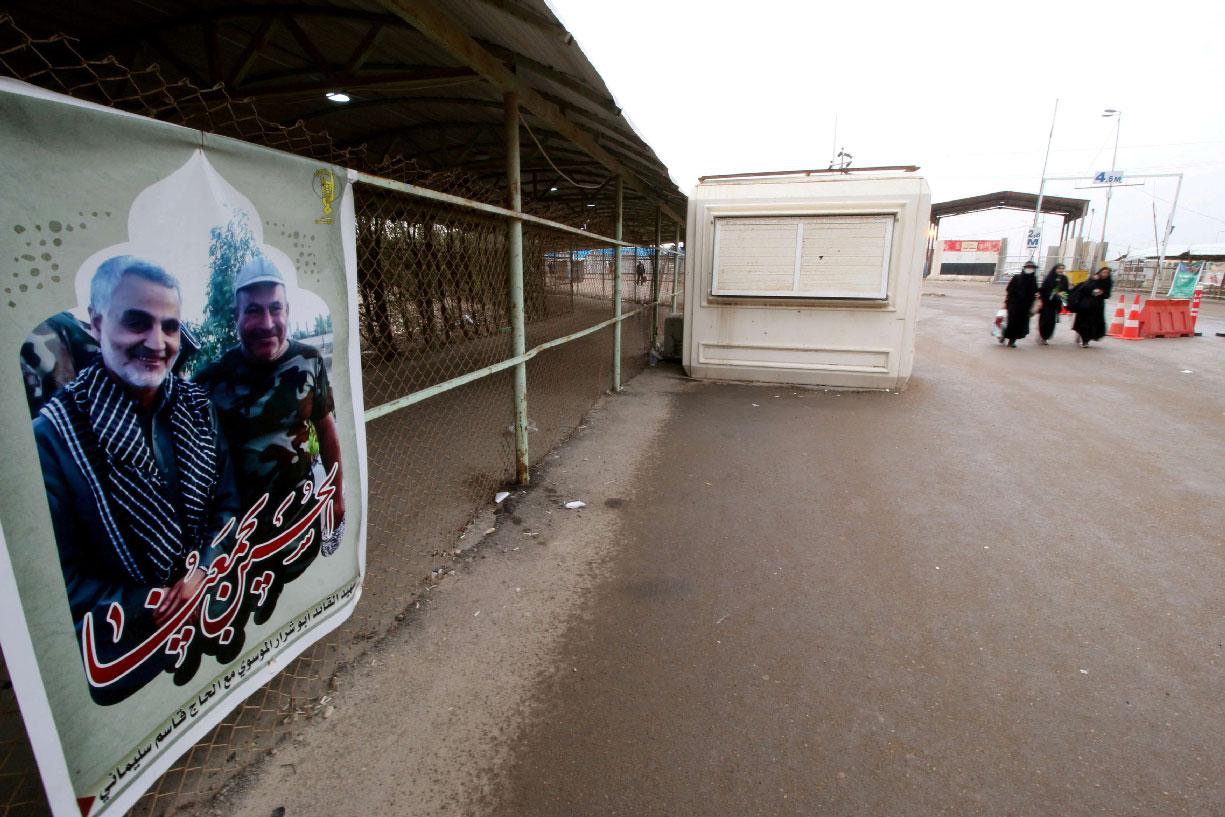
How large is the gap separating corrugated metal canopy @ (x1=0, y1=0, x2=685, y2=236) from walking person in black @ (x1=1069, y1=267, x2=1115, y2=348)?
1070 centimetres

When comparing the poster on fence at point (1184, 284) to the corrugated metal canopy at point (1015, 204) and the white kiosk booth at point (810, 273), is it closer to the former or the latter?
the corrugated metal canopy at point (1015, 204)

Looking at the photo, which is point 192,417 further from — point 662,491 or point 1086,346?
point 1086,346

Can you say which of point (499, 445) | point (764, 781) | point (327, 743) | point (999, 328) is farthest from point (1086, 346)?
point (327, 743)

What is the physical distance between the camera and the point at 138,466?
159cm

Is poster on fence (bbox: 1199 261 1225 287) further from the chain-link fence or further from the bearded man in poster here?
the bearded man in poster

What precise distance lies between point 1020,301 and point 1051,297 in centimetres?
87

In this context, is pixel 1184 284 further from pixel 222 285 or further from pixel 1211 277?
pixel 222 285

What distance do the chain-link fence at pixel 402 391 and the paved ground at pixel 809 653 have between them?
0.21 metres

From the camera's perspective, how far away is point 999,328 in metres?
13.0

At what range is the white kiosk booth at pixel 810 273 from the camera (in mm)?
7523

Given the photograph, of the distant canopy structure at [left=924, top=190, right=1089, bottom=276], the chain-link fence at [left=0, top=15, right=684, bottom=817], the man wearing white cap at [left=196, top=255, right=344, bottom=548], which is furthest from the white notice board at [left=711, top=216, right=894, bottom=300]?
the distant canopy structure at [left=924, top=190, right=1089, bottom=276]

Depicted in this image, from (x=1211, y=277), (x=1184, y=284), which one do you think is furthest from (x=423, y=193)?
(x=1211, y=277)

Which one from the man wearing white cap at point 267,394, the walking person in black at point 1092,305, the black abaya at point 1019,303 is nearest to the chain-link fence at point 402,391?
the man wearing white cap at point 267,394

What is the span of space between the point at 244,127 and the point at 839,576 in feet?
27.4
